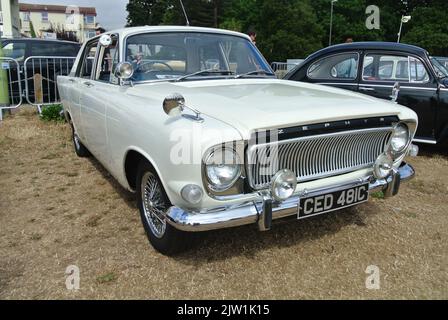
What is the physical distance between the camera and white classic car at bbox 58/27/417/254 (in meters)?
2.46

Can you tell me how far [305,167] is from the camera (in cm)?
282

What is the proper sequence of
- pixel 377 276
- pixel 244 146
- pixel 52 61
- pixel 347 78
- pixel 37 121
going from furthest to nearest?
pixel 52 61 → pixel 37 121 → pixel 347 78 → pixel 377 276 → pixel 244 146

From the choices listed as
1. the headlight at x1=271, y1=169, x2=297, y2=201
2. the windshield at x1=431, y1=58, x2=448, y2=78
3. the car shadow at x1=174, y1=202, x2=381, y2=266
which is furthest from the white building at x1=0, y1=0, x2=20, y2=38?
the headlight at x1=271, y1=169, x2=297, y2=201

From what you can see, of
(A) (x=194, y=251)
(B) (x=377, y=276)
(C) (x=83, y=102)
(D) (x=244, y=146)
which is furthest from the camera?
(C) (x=83, y=102)

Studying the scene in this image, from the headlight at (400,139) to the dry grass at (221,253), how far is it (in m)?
0.76

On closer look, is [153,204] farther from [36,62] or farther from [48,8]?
[48,8]

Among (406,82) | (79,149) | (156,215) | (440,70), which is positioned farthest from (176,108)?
(440,70)

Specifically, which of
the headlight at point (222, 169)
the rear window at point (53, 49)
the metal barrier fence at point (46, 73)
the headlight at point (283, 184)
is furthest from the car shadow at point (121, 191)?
the rear window at point (53, 49)

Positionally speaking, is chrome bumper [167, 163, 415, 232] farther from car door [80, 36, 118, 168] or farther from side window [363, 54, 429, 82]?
side window [363, 54, 429, 82]

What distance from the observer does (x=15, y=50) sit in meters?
9.50
